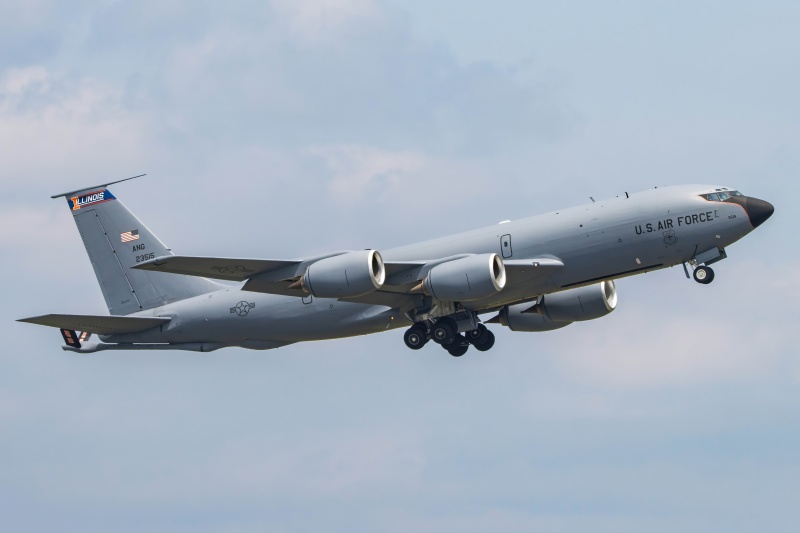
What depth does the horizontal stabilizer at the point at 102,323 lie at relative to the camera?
57.2m

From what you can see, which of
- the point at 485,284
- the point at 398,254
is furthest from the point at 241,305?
the point at 485,284

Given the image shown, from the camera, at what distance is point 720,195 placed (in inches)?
2128

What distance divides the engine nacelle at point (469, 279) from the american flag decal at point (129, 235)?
1740 cm

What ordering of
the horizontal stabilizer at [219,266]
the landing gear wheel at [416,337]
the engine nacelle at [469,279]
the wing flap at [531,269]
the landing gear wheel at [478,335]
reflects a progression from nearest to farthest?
the horizontal stabilizer at [219,266] → the engine nacelle at [469,279] → the wing flap at [531,269] → the landing gear wheel at [416,337] → the landing gear wheel at [478,335]

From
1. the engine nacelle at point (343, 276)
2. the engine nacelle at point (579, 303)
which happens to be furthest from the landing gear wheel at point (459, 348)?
the engine nacelle at point (343, 276)

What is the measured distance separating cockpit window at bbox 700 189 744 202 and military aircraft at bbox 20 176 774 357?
0.04 metres

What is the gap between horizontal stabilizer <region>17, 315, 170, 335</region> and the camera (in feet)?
188

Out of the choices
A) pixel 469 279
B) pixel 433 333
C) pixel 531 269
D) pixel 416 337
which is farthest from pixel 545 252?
pixel 416 337

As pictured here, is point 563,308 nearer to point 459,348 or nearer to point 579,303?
point 579,303

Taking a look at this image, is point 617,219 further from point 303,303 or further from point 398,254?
point 303,303

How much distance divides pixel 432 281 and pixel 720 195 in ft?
38.6

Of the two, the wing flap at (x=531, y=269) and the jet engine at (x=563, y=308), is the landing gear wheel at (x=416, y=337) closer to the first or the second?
the wing flap at (x=531, y=269)

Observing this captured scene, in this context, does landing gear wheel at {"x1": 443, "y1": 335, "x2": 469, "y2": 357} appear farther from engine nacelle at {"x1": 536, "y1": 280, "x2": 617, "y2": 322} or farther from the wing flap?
the wing flap

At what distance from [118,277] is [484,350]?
56.9 feet
